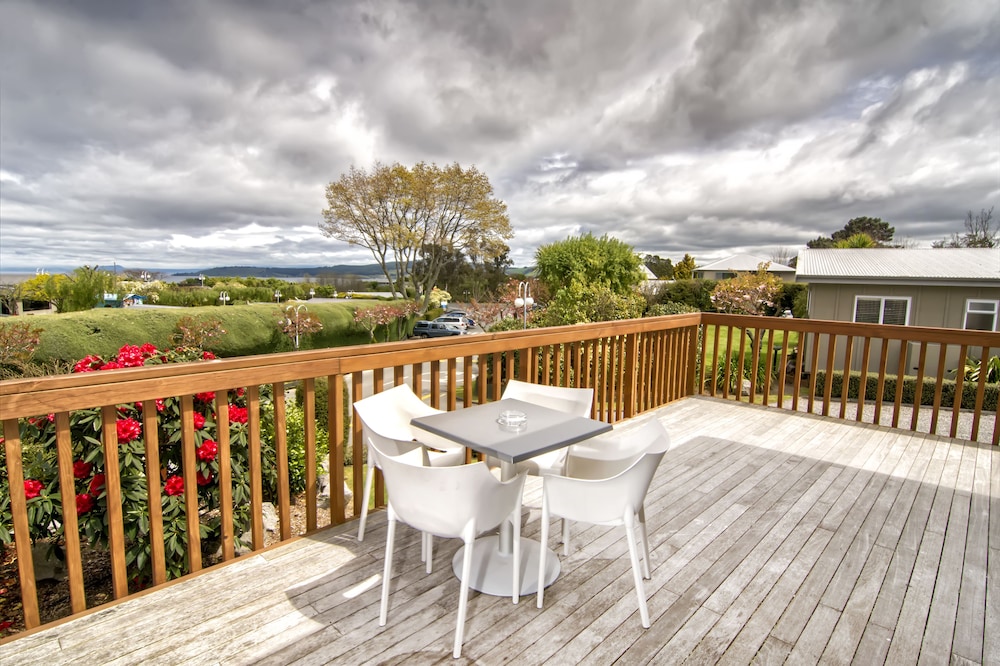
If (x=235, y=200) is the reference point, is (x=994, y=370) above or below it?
below

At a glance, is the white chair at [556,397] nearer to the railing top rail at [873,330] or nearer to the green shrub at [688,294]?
the railing top rail at [873,330]

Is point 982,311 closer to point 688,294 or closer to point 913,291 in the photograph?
Answer: point 913,291

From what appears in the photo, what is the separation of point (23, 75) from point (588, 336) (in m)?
21.2

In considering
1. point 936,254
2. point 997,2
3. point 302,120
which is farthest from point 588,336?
point 302,120

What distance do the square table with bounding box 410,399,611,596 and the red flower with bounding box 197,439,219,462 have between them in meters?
1.06

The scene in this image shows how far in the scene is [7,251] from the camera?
38250mm

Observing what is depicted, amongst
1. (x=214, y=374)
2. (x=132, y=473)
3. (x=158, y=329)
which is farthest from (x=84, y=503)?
(x=158, y=329)

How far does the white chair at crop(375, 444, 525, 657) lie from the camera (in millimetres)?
1498

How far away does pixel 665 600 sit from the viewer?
1.86 meters

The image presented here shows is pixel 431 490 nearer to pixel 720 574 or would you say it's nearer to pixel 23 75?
pixel 720 574

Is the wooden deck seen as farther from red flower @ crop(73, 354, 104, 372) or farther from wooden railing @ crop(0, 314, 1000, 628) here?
red flower @ crop(73, 354, 104, 372)

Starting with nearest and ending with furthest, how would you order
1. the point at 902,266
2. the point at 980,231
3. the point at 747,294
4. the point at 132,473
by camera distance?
1. the point at 132,473
2. the point at 902,266
3. the point at 747,294
4. the point at 980,231

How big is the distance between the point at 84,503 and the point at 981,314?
15.8 metres

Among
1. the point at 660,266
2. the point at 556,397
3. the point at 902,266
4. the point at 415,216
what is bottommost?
the point at 556,397
